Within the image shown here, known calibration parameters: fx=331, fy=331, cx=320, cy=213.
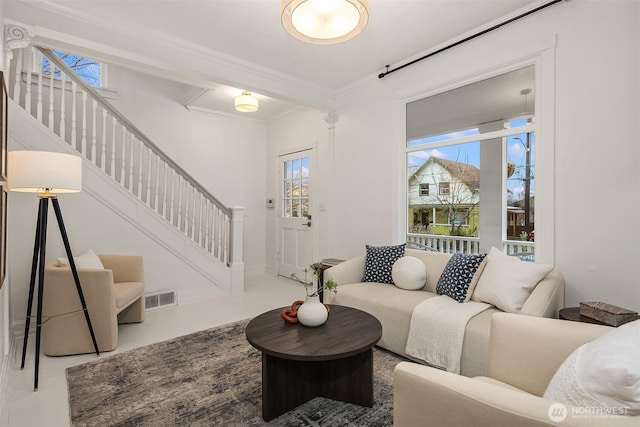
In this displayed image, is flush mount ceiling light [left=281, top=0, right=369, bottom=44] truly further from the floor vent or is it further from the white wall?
the floor vent

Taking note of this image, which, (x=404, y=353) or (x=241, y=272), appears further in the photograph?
(x=241, y=272)

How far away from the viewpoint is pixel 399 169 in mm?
3680

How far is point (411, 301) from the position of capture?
2.54 m

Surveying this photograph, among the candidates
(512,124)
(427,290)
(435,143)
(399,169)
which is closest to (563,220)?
(512,124)

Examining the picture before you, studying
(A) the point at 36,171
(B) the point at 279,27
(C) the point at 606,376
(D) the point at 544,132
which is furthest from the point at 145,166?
(C) the point at 606,376

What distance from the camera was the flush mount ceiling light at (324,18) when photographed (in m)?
1.88

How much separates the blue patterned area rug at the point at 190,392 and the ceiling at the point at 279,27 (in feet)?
8.62

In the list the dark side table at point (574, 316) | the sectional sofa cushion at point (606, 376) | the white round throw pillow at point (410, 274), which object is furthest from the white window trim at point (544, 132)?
the sectional sofa cushion at point (606, 376)

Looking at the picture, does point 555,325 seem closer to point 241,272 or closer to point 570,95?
point 570,95

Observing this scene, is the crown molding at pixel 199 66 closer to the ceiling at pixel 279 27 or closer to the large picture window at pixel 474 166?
the ceiling at pixel 279 27

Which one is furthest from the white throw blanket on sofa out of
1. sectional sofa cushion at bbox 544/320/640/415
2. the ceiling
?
the ceiling

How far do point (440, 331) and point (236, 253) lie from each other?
2.94 metres

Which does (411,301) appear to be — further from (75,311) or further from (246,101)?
(246,101)

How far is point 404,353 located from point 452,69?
260cm
